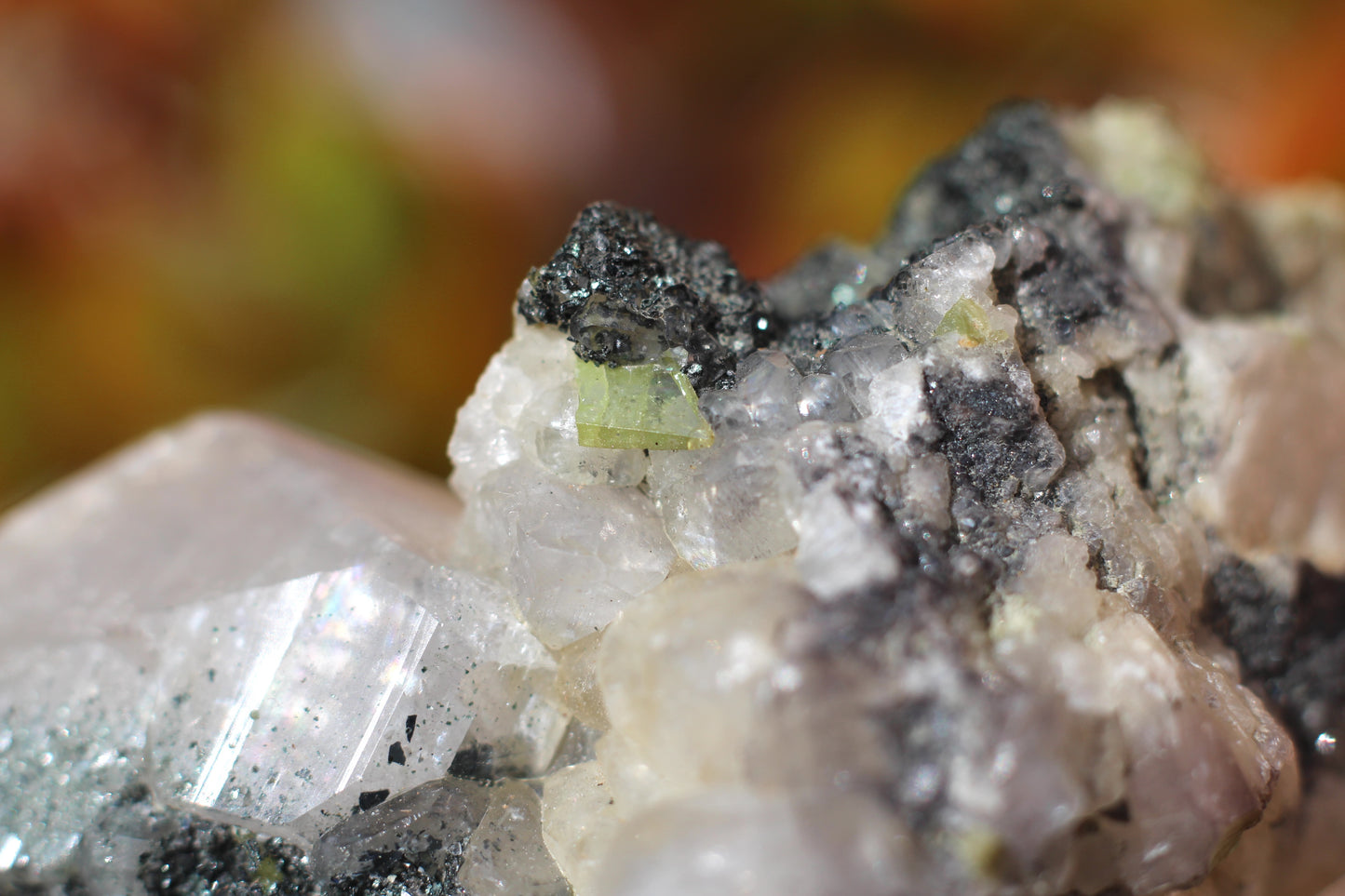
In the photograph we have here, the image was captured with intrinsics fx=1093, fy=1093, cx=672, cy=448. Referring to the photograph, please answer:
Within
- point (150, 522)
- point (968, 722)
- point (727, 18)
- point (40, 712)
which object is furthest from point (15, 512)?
point (727, 18)

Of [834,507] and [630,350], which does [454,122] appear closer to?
[630,350]

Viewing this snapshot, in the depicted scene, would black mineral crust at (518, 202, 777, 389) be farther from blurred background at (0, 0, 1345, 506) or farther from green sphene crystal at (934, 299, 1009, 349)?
blurred background at (0, 0, 1345, 506)

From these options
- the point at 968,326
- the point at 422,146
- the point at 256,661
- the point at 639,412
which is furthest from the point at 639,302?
the point at 422,146

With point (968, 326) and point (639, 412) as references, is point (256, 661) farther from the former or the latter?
point (968, 326)

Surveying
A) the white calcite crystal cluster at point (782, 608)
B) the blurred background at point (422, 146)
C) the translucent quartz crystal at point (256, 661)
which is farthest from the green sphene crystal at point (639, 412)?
the blurred background at point (422, 146)

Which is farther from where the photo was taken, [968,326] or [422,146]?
[422,146]

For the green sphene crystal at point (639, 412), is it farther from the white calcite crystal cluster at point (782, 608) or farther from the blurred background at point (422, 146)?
the blurred background at point (422, 146)
